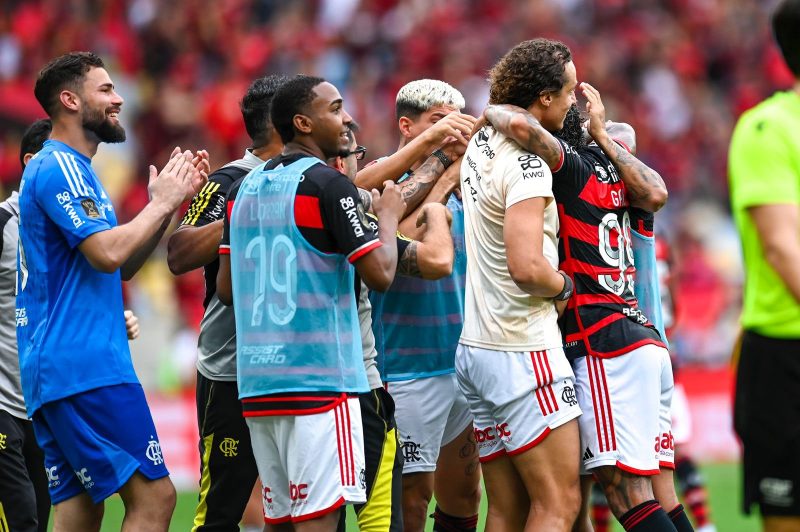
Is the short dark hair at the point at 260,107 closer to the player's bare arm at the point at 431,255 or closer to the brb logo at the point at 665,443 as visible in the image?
the player's bare arm at the point at 431,255

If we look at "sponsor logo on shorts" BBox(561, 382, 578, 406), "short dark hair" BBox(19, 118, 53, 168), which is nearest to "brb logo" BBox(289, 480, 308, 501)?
"sponsor logo on shorts" BBox(561, 382, 578, 406)

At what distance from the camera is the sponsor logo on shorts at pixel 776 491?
15.0ft

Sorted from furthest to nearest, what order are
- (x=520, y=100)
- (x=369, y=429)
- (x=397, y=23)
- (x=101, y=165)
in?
(x=397, y=23), (x=101, y=165), (x=520, y=100), (x=369, y=429)

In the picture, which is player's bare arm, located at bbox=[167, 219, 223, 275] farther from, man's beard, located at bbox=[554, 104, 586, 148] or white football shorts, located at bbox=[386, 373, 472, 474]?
man's beard, located at bbox=[554, 104, 586, 148]

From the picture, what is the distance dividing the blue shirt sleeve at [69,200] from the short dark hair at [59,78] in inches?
15.8

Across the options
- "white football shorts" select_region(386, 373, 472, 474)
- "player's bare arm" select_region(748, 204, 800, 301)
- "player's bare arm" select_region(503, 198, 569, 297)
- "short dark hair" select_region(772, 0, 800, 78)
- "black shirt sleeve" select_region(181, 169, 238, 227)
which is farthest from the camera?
"white football shorts" select_region(386, 373, 472, 474)

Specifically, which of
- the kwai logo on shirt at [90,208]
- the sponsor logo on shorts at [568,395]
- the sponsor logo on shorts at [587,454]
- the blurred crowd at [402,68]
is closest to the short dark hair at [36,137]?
the kwai logo on shirt at [90,208]

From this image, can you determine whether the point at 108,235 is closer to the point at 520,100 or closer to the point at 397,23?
the point at 520,100

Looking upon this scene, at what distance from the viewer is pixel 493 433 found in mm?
6145

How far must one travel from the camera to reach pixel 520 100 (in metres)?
6.15

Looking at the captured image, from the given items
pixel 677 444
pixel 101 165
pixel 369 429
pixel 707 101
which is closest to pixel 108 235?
pixel 369 429

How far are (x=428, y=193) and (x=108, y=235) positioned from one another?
182 cm

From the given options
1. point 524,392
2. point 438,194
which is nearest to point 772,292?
point 524,392

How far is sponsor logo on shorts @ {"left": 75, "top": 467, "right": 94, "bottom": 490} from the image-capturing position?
Answer: 579 cm
